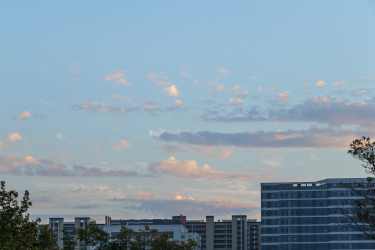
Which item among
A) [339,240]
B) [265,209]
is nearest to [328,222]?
[339,240]

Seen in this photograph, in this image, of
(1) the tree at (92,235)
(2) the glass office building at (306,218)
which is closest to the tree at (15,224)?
(1) the tree at (92,235)

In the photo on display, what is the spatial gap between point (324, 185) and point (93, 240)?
122 metres

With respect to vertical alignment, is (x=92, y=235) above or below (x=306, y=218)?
above

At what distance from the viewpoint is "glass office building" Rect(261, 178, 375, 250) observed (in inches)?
7466

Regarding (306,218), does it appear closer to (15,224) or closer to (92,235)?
(92,235)

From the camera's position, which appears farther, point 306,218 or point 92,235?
point 306,218

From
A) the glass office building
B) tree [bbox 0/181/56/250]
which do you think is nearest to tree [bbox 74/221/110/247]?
tree [bbox 0/181/56/250]

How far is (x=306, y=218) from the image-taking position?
193 m

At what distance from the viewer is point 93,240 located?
91.8 metres

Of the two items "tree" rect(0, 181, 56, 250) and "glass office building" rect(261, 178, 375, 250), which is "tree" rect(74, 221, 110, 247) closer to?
"tree" rect(0, 181, 56, 250)

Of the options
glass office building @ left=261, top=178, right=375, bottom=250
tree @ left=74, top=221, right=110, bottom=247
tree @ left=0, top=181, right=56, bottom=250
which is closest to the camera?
tree @ left=0, top=181, right=56, bottom=250

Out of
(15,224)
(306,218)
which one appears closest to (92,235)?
(15,224)

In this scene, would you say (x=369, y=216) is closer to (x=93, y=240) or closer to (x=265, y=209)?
(x=93, y=240)

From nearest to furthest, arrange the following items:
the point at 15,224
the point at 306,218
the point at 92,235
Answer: the point at 15,224 → the point at 92,235 → the point at 306,218
